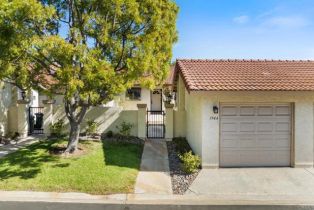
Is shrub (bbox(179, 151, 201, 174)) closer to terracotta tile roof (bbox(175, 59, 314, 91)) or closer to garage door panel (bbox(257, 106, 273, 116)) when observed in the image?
terracotta tile roof (bbox(175, 59, 314, 91))

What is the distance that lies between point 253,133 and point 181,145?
4096mm

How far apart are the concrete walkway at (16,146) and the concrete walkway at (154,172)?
6219mm

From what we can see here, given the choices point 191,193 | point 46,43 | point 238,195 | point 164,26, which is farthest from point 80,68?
point 238,195

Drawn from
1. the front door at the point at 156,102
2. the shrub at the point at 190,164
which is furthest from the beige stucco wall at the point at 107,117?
the front door at the point at 156,102

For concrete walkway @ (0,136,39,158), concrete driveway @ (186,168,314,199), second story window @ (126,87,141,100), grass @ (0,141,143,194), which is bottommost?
concrete driveway @ (186,168,314,199)

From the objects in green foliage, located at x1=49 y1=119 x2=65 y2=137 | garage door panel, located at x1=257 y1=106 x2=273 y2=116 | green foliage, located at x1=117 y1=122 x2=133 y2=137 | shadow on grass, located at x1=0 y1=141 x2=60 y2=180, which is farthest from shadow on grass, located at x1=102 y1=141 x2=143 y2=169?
garage door panel, located at x1=257 y1=106 x2=273 y2=116

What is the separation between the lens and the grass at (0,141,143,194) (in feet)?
32.8

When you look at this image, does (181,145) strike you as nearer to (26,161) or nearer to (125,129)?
(125,129)

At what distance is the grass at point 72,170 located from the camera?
9984 mm

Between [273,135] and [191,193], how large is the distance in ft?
15.8

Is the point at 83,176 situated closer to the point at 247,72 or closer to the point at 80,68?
the point at 80,68

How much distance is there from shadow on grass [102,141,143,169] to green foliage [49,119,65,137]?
2.94m

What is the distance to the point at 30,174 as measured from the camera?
10.8 metres

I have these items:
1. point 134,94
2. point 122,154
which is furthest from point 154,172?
point 134,94
